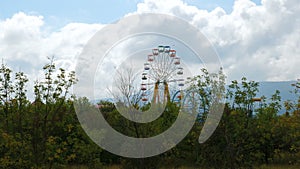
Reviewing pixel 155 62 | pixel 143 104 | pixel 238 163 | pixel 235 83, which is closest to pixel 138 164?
pixel 143 104

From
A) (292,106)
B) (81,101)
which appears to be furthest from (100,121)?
(292,106)

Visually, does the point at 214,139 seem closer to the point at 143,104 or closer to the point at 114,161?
the point at 143,104

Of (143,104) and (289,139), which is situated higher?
(143,104)

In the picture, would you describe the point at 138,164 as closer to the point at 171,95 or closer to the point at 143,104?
the point at 143,104

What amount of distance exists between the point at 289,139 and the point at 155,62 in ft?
24.0

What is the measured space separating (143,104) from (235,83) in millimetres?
2459

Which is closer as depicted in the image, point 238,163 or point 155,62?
point 238,163

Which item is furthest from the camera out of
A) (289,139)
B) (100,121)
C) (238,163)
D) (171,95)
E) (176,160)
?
(171,95)

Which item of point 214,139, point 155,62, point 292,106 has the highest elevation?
point 155,62

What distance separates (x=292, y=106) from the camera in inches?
346

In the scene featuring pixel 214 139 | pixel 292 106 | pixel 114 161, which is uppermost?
pixel 292 106

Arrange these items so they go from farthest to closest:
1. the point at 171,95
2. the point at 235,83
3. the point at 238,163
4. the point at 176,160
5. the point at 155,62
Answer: the point at 155,62 → the point at 171,95 → the point at 176,160 → the point at 235,83 → the point at 238,163

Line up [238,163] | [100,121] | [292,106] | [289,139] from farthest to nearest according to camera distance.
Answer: [289,139] → [100,121] → [238,163] → [292,106]

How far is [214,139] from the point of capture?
1019 cm
